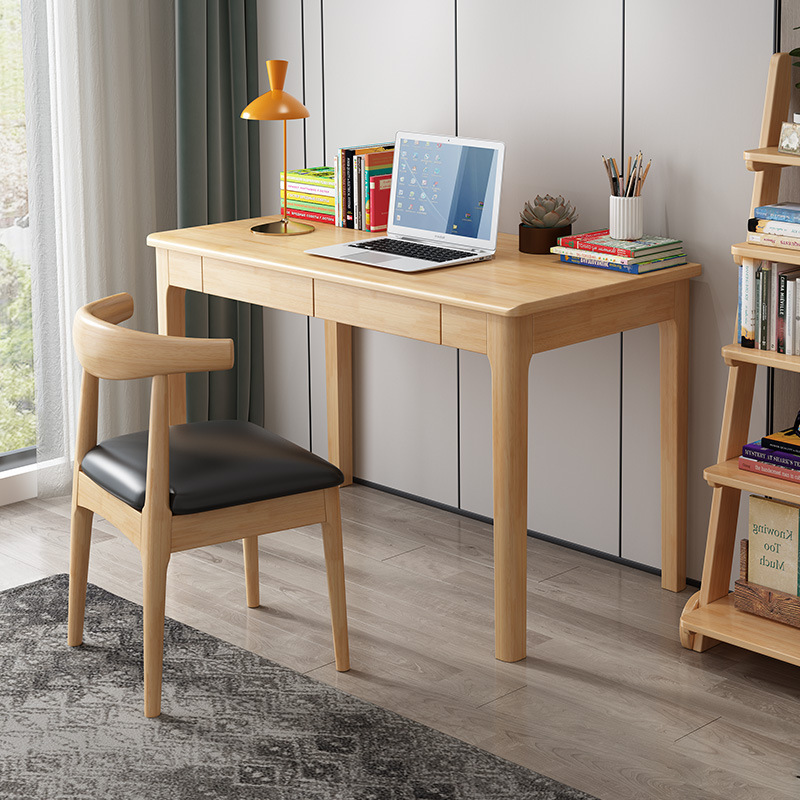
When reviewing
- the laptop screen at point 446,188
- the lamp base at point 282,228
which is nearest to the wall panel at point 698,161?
the laptop screen at point 446,188

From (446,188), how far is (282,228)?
0.53 metres

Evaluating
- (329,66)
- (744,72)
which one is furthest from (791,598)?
(329,66)

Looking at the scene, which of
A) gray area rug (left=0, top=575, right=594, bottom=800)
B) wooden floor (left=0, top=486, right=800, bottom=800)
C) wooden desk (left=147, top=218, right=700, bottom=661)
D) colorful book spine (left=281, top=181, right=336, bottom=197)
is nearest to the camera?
gray area rug (left=0, top=575, right=594, bottom=800)

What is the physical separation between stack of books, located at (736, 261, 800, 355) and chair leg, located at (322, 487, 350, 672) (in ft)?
2.91

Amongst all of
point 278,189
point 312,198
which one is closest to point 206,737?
point 312,198

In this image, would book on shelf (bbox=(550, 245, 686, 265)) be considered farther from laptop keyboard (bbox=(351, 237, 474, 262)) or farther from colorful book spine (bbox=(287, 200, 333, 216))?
colorful book spine (bbox=(287, 200, 333, 216))

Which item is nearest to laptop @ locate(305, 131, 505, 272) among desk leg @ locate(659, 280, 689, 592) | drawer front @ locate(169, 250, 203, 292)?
drawer front @ locate(169, 250, 203, 292)

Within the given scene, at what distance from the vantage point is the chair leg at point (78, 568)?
2.57 m

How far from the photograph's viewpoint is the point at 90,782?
2162mm

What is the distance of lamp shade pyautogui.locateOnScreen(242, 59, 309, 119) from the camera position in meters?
3.14

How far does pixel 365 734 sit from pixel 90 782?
496mm

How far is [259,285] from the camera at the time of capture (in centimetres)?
299

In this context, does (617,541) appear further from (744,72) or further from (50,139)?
(50,139)

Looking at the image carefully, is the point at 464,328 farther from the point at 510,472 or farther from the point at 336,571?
the point at 336,571
